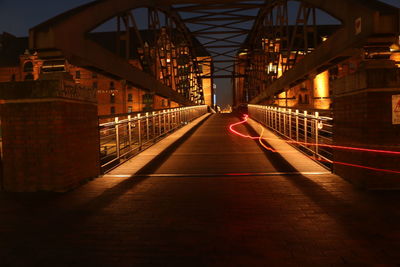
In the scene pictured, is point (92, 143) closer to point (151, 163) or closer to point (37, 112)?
point (37, 112)

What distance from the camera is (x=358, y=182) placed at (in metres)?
5.34

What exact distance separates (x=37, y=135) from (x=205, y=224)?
127 inches

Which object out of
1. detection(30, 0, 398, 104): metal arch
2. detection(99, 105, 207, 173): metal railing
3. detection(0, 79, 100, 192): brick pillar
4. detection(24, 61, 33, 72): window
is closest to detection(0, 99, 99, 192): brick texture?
detection(0, 79, 100, 192): brick pillar

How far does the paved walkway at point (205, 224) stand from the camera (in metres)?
3.01

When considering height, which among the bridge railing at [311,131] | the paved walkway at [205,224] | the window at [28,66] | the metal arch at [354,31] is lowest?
the paved walkway at [205,224]

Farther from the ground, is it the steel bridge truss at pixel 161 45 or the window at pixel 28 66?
the window at pixel 28 66

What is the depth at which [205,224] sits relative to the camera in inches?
149

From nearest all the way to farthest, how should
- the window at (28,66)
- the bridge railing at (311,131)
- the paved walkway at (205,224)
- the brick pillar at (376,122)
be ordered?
1. the paved walkway at (205,224)
2. the brick pillar at (376,122)
3. the bridge railing at (311,131)
4. the window at (28,66)

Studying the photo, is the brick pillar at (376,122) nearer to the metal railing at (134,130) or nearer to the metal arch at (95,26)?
the metal arch at (95,26)

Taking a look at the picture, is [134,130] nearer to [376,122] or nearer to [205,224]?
[205,224]

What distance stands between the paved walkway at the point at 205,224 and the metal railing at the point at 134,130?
1.55 meters

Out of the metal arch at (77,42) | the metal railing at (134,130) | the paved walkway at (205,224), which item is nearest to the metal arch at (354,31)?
the paved walkway at (205,224)

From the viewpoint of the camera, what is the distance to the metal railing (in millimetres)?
7480

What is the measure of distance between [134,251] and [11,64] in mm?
64583
